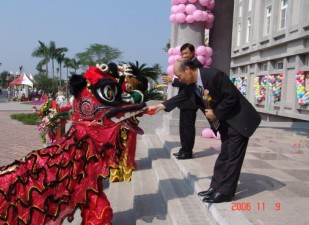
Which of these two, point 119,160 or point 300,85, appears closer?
point 119,160

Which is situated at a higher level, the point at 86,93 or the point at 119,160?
the point at 86,93

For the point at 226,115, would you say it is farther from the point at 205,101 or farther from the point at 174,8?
the point at 174,8

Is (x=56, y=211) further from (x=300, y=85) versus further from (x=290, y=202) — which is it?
(x=300, y=85)

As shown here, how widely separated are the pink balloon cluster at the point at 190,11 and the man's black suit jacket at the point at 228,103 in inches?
156

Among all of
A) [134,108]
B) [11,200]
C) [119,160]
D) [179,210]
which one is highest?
[134,108]

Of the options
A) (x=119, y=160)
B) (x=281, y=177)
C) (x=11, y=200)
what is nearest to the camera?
(x=11, y=200)

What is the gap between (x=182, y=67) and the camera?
9.98 ft

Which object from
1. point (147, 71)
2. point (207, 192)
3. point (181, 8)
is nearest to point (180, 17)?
point (181, 8)

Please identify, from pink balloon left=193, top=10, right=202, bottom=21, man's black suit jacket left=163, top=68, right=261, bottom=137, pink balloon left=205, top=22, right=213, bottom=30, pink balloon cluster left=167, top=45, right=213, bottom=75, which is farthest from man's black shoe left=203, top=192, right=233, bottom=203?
pink balloon left=205, top=22, right=213, bottom=30

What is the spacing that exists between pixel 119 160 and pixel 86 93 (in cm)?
66

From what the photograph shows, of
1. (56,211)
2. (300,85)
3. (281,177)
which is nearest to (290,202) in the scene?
(281,177)
